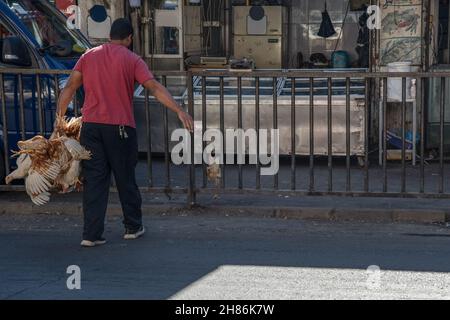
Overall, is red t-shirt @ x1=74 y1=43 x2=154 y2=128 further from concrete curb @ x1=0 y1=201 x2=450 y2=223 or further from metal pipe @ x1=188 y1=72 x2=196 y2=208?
concrete curb @ x1=0 y1=201 x2=450 y2=223

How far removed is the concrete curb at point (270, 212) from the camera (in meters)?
8.34

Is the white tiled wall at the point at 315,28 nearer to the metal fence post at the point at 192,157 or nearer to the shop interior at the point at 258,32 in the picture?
the shop interior at the point at 258,32

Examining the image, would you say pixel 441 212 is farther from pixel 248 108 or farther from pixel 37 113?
pixel 37 113

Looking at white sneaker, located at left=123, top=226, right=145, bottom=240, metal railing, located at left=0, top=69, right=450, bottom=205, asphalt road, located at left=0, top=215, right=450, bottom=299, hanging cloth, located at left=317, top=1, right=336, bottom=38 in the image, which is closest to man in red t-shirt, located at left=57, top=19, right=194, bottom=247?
white sneaker, located at left=123, top=226, right=145, bottom=240

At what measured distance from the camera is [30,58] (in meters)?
9.19

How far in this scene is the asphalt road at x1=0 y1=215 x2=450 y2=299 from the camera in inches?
235

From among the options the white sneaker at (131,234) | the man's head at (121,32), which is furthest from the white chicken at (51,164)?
the man's head at (121,32)

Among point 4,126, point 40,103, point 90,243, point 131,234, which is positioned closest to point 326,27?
point 40,103

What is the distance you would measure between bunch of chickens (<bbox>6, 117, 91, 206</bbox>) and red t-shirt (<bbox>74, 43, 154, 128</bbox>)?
0.29 m

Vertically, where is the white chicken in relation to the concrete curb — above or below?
above

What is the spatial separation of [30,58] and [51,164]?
245 centimetres

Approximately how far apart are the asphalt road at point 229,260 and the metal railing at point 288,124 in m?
0.50
